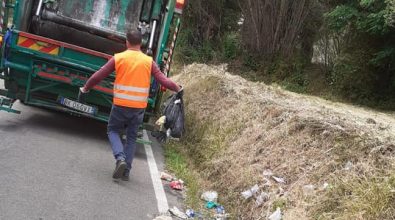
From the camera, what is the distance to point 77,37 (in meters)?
10.2

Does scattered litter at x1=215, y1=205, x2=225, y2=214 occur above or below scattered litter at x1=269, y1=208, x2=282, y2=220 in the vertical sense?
below

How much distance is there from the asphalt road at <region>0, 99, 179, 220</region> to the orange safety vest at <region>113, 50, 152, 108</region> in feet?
3.43

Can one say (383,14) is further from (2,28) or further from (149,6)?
(2,28)

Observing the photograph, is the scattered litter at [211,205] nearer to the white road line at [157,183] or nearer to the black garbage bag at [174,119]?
the white road line at [157,183]

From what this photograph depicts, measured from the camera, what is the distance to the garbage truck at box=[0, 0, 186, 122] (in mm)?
8805

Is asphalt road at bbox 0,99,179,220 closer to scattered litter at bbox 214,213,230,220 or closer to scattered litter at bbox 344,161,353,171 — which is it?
scattered litter at bbox 214,213,230,220

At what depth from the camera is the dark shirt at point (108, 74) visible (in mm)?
6969

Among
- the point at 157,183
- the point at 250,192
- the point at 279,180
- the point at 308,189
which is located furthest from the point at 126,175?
the point at 308,189

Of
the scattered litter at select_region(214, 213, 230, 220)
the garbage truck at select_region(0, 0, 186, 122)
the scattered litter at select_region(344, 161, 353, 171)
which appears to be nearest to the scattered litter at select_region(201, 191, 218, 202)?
the scattered litter at select_region(214, 213, 230, 220)

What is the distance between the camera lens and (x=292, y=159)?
23.4 ft

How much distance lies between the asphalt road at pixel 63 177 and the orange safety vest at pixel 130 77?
104 cm

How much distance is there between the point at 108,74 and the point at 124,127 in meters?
0.75

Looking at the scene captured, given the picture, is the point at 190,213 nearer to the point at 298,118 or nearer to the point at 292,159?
the point at 292,159

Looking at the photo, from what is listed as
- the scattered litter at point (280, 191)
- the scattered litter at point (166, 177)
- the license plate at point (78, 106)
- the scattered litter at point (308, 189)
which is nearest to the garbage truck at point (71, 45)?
the license plate at point (78, 106)
